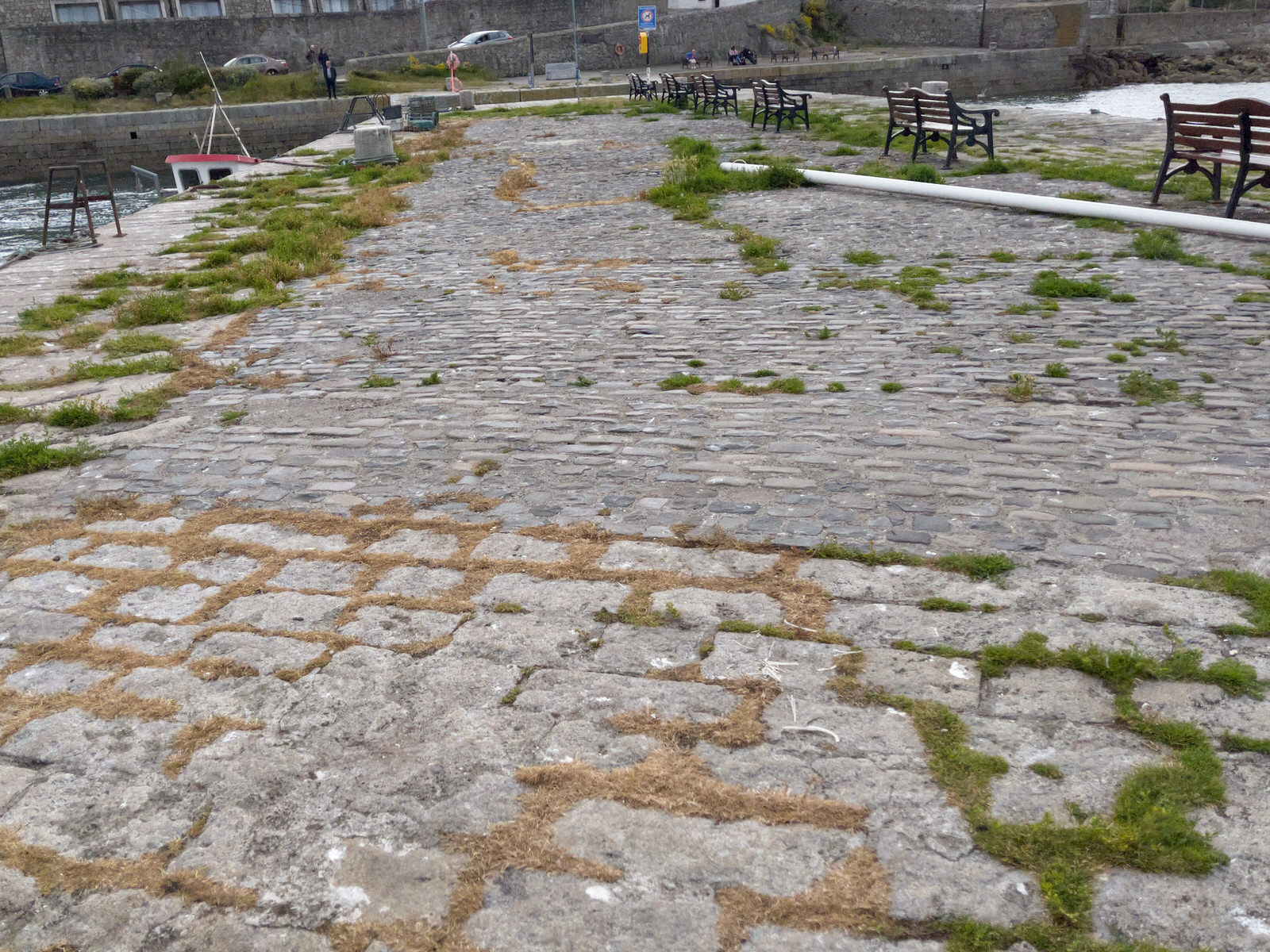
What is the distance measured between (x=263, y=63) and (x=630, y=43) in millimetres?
17366

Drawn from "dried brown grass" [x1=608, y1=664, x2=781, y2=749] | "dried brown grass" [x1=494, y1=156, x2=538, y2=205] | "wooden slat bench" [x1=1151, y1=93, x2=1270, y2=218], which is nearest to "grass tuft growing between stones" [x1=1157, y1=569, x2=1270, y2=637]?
"dried brown grass" [x1=608, y1=664, x2=781, y2=749]

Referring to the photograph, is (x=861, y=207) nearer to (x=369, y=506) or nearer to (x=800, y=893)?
(x=369, y=506)

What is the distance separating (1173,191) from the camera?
10.7 metres

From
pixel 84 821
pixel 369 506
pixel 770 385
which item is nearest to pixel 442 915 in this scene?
pixel 84 821

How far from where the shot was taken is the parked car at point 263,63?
46.6 meters

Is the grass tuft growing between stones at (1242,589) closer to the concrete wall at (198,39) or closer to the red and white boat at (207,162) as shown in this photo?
the red and white boat at (207,162)

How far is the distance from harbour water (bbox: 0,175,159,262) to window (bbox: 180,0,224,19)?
24.3m

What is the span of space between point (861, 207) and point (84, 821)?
35.1 feet

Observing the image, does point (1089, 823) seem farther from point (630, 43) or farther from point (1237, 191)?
point (630, 43)

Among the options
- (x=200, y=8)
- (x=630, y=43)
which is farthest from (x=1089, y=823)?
(x=200, y=8)

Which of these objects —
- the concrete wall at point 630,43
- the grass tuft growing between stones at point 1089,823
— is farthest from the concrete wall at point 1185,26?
the grass tuft growing between stones at point 1089,823

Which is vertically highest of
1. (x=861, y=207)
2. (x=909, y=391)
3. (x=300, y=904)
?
(x=861, y=207)

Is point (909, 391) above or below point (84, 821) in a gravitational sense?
above

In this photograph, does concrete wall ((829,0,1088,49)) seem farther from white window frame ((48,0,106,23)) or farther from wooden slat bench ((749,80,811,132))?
white window frame ((48,0,106,23))
